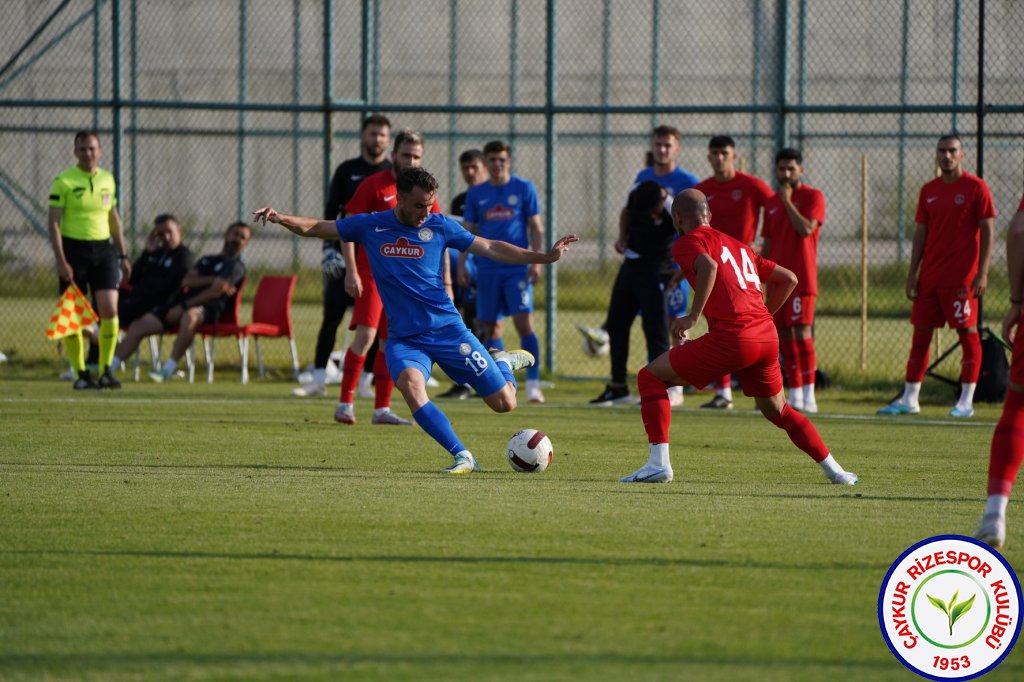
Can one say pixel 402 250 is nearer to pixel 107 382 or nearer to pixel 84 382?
pixel 107 382

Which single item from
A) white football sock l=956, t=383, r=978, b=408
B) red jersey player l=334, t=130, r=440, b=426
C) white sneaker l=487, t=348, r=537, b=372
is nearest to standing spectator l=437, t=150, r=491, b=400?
red jersey player l=334, t=130, r=440, b=426

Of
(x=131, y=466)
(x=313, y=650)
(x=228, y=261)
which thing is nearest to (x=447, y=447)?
(x=131, y=466)

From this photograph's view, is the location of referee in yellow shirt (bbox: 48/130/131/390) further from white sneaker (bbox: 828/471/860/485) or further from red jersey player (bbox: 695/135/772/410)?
white sneaker (bbox: 828/471/860/485)

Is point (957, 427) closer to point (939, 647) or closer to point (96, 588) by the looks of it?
point (939, 647)

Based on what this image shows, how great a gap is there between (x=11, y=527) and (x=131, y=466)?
221 cm

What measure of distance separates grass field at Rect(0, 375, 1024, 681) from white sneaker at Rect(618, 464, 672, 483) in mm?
104

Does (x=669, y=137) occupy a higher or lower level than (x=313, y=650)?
higher

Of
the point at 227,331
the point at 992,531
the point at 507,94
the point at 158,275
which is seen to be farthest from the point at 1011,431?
the point at 507,94

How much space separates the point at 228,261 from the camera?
51.3ft

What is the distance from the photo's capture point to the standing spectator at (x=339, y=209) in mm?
12805

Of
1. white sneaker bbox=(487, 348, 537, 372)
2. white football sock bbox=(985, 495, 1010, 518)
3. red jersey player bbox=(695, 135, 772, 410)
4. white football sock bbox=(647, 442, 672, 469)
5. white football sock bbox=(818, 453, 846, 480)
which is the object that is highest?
red jersey player bbox=(695, 135, 772, 410)

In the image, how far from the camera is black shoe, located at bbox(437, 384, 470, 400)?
14367 mm

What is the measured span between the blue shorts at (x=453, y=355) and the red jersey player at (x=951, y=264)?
5.23 metres

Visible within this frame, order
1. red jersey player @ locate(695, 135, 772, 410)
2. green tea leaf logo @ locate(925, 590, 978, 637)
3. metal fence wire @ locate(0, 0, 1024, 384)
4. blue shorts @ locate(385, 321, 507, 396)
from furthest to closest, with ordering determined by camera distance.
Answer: metal fence wire @ locate(0, 0, 1024, 384)
red jersey player @ locate(695, 135, 772, 410)
blue shorts @ locate(385, 321, 507, 396)
green tea leaf logo @ locate(925, 590, 978, 637)
